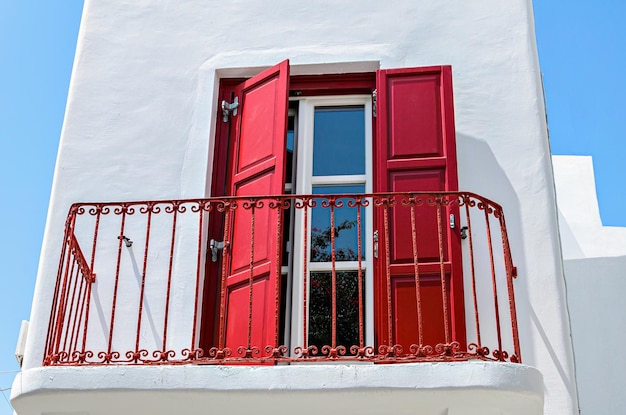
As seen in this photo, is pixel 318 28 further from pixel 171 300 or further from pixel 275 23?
pixel 171 300

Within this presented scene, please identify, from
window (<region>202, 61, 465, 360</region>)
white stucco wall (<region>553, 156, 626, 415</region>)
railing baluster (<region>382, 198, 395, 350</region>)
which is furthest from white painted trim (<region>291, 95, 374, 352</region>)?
white stucco wall (<region>553, 156, 626, 415</region>)

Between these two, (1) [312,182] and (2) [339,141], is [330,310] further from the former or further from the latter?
(2) [339,141]

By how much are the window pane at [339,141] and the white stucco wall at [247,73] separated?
37 centimetres

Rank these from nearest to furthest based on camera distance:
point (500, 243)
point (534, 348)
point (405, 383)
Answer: point (405, 383) → point (534, 348) → point (500, 243)

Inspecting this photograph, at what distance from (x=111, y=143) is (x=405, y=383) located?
347cm

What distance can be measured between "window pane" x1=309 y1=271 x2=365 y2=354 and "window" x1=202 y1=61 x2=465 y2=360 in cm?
1

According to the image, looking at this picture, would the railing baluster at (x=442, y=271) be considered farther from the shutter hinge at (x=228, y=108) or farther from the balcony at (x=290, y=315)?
the shutter hinge at (x=228, y=108)

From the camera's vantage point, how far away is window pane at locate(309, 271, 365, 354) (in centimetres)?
721

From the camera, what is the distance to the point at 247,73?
27.4 ft

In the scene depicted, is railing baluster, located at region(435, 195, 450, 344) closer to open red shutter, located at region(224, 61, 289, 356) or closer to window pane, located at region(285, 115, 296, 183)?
open red shutter, located at region(224, 61, 289, 356)

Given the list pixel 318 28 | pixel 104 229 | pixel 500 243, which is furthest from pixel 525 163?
pixel 104 229

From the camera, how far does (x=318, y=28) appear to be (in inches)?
328

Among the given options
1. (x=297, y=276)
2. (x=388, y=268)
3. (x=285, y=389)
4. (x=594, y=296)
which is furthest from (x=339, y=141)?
(x=594, y=296)

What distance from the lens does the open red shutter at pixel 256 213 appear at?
686 centimetres
